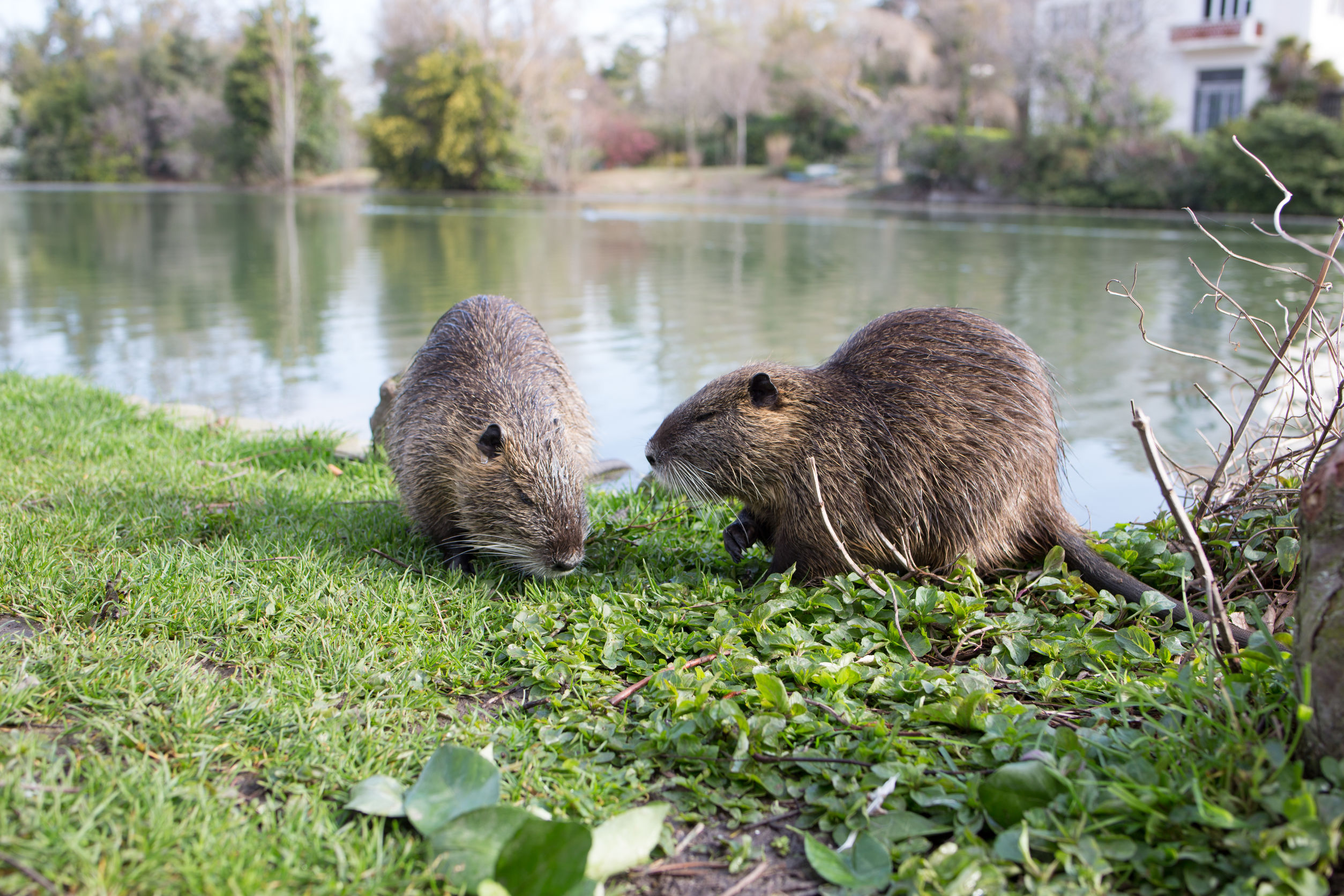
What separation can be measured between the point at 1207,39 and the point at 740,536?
38150 mm

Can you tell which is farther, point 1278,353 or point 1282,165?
point 1282,165

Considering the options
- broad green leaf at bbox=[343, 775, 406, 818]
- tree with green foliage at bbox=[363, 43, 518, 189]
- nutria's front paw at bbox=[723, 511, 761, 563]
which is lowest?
broad green leaf at bbox=[343, 775, 406, 818]

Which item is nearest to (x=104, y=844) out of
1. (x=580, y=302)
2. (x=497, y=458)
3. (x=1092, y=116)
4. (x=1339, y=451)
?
(x=497, y=458)

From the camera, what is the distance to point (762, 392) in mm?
3135

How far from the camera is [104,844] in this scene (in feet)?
5.51

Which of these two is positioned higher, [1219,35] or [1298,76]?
[1219,35]

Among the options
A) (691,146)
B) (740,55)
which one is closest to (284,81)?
(691,146)

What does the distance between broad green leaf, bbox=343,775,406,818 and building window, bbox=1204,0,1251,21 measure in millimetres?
40670

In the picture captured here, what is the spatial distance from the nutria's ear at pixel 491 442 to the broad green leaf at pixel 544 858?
166cm

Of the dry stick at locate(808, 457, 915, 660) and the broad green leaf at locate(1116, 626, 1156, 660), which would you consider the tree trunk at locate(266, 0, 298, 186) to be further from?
the broad green leaf at locate(1116, 626, 1156, 660)

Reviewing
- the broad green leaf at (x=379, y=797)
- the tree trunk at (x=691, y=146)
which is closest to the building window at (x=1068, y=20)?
the tree trunk at (x=691, y=146)

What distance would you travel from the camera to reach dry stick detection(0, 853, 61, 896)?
156cm

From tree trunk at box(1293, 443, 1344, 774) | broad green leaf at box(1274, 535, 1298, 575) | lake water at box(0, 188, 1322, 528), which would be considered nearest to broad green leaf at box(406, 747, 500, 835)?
tree trunk at box(1293, 443, 1344, 774)

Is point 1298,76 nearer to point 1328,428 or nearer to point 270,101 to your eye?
point 1328,428
